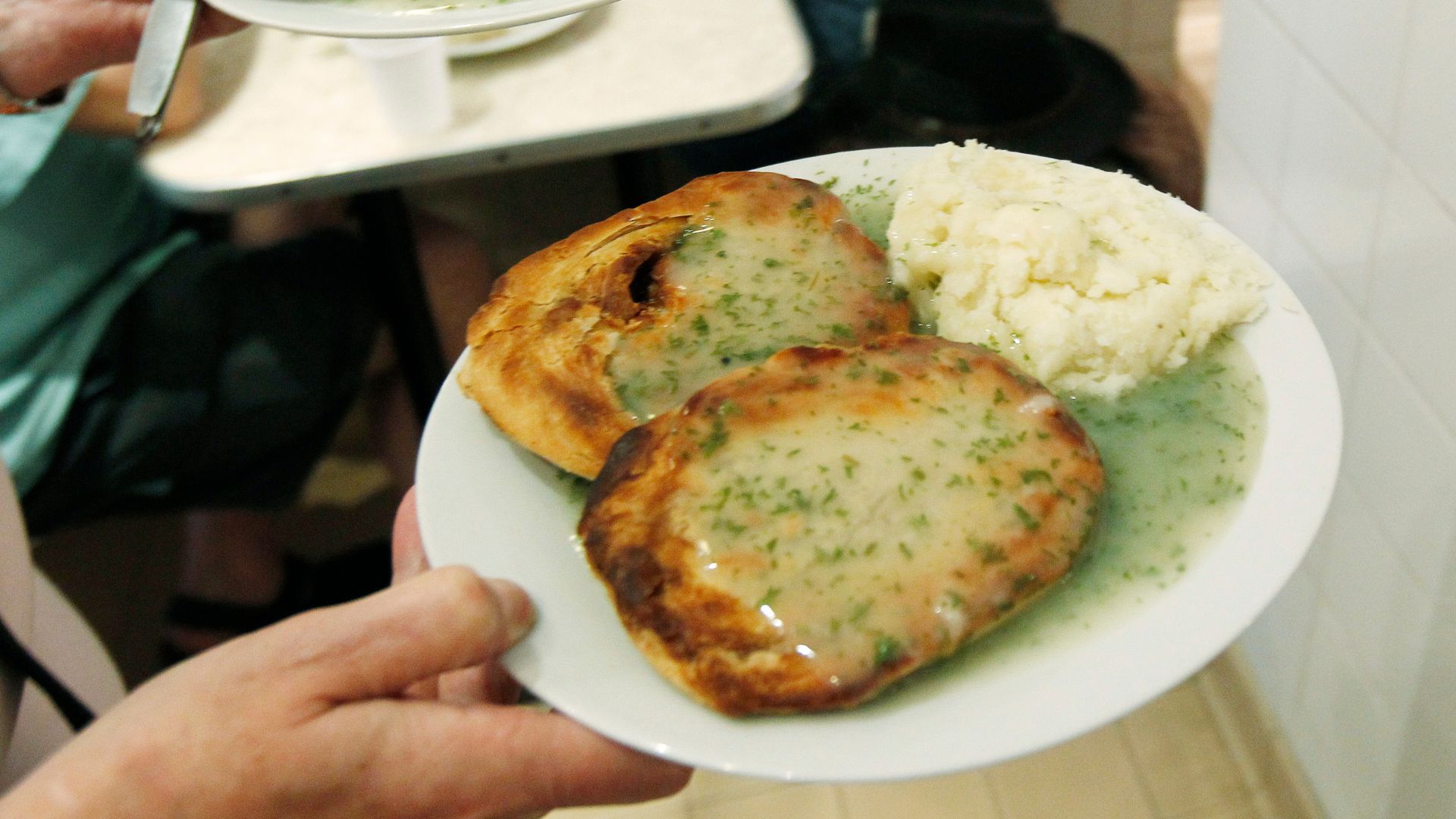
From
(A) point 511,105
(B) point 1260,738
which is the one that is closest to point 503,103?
(A) point 511,105

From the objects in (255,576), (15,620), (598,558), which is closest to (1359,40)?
(598,558)

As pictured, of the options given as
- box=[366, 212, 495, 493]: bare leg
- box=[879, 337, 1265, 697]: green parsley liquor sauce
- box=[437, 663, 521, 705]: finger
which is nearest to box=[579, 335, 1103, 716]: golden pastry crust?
box=[879, 337, 1265, 697]: green parsley liquor sauce

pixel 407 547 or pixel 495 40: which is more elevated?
pixel 495 40

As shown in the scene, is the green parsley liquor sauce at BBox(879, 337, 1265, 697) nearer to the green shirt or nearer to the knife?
the knife

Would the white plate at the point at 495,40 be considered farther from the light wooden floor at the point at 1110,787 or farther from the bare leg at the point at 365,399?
the light wooden floor at the point at 1110,787

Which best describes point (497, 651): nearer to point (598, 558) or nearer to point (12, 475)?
point (598, 558)

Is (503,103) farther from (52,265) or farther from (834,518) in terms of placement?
(834,518)
